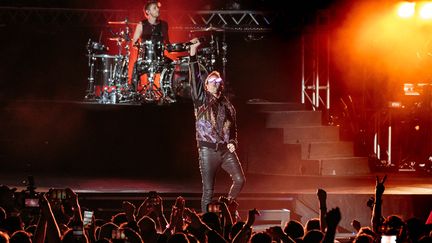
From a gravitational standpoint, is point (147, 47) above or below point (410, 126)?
above

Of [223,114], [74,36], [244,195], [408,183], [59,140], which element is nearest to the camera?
[223,114]

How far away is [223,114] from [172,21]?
307 inches

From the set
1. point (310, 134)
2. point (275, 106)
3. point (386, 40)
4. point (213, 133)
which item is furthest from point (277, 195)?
point (386, 40)

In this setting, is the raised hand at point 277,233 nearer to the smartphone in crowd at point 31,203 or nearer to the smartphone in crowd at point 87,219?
the smartphone in crowd at point 87,219

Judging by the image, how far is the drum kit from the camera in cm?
1656

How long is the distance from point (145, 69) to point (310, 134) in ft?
10.8

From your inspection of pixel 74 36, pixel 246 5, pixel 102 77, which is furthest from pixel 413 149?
pixel 74 36

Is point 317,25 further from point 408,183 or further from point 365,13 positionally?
point 408,183

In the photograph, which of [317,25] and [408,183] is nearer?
[408,183]

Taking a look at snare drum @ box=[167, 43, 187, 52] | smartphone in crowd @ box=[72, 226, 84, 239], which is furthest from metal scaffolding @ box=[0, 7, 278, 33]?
smartphone in crowd @ box=[72, 226, 84, 239]

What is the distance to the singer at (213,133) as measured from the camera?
10805 millimetres

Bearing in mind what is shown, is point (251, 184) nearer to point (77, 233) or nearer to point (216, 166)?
point (216, 166)

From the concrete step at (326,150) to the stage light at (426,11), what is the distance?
3.36 meters

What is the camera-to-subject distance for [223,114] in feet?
35.7
